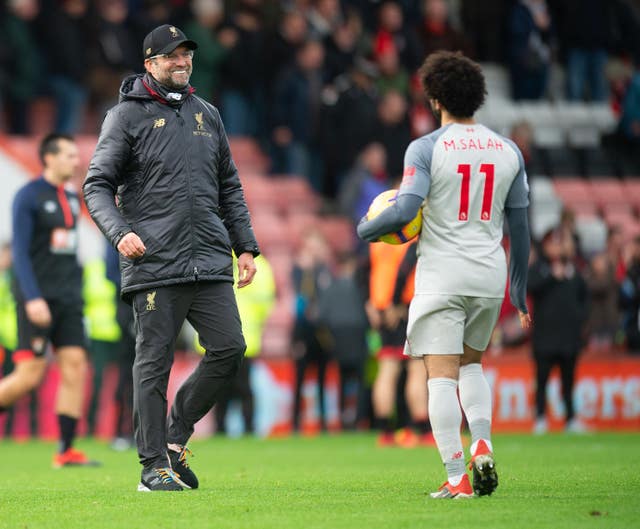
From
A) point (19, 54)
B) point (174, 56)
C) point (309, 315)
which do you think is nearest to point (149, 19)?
point (19, 54)

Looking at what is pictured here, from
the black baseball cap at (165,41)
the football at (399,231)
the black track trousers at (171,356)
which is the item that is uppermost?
the black baseball cap at (165,41)

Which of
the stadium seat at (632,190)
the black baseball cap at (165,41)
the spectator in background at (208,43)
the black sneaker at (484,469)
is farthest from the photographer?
the stadium seat at (632,190)

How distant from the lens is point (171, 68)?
8406mm

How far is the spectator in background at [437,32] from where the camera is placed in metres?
23.7

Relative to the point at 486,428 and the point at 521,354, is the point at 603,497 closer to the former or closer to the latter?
the point at 486,428

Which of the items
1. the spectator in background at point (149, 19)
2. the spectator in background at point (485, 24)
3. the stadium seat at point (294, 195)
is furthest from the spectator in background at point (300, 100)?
the spectator in background at point (485, 24)

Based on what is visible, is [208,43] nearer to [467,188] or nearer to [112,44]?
[112,44]

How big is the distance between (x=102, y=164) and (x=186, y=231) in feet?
1.94

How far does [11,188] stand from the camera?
19719mm

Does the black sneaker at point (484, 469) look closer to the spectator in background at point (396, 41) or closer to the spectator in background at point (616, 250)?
the spectator in background at point (616, 250)

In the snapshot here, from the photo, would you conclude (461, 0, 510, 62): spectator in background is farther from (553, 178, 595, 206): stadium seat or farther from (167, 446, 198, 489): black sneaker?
(167, 446, 198, 489): black sneaker

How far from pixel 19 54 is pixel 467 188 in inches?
520

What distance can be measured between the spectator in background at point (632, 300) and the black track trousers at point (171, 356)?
447 inches

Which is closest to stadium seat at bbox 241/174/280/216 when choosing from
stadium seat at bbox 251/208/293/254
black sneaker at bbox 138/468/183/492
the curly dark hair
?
stadium seat at bbox 251/208/293/254
